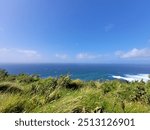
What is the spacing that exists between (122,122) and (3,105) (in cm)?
239

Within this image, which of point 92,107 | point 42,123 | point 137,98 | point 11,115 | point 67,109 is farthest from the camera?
point 137,98

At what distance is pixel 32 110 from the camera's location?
507 cm

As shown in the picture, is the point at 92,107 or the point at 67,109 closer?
the point at 67,109

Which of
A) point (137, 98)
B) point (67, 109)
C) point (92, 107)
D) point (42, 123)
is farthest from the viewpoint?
point (137, 98)

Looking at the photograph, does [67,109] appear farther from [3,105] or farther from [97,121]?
[3,105]

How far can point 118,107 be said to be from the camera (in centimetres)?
523

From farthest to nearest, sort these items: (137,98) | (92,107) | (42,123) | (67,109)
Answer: (137,98)
(92,107)
(67,109)
(42,123)

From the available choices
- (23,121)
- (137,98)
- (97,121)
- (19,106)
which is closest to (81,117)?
(97,121)

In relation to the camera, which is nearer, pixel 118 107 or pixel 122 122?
pixel 122 122

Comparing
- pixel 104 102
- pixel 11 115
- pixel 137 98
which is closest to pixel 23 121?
pixel 11 115

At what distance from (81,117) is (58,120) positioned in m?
0.39

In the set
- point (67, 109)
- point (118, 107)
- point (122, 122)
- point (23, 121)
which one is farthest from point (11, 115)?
point (118, 107)

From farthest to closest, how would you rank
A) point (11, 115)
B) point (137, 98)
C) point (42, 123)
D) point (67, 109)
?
point (137, 98) < point (67, 109) < point (11, 115) < point (42, 123)

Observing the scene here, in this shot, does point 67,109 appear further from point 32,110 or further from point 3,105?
point 3,105
